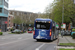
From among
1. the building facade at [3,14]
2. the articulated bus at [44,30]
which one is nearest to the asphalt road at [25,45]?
the articulated bus at [44,30]

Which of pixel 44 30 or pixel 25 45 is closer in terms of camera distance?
pixel 25 45

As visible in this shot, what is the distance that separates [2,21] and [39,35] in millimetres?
54000

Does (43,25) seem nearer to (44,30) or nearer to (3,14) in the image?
(44,30)

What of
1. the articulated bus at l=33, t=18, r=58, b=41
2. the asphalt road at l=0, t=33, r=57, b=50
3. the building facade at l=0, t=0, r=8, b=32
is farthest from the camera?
the building facade at l=0, t=0, r=8, b=32

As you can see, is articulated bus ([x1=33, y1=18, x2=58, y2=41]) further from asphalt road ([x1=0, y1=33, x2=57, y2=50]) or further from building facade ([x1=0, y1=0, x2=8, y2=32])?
building facade ([x1=0, y1=0, x2=8, y2=32])

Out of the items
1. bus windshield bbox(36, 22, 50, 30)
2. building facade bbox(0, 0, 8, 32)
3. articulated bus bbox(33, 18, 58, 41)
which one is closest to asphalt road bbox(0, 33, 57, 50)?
articulated bus bbox(33, 18, 58, 41)

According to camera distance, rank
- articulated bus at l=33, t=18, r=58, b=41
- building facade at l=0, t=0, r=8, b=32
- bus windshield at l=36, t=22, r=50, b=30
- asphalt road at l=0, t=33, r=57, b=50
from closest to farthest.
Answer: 1. asphalt road at l=0, t=33, r=57, b=50
2. articulated bus at l=33, t=18, r=58, b=41
3. bus windshield at l=36, t=22, r=50, b=30
4. building facade at l=0, t=0, r=8, b=32

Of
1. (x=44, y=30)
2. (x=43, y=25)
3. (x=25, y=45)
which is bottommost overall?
(x=25, y=45)

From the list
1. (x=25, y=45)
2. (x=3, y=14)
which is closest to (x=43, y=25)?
→ (x=25, y=45)

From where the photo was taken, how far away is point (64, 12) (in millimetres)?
44750

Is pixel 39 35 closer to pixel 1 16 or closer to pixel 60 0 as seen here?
pixel 60 0

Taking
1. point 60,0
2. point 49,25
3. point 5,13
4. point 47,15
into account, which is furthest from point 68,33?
point 5,13

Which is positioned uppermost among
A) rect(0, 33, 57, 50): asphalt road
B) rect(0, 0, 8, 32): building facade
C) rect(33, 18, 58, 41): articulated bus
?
rect(0, 0, 8, 32): building facade

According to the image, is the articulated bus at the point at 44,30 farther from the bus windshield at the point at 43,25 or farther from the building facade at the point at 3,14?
the building facade at the point at 3,14
